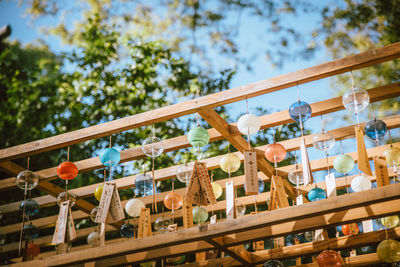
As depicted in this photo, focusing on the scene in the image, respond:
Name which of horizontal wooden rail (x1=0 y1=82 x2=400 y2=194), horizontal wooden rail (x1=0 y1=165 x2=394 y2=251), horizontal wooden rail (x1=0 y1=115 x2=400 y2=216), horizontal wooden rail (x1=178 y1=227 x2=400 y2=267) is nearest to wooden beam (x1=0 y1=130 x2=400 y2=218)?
horizontal wooden rail (x1=0 y1=115 x2=400 y2=216)

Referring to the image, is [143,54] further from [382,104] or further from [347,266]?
[347,266]

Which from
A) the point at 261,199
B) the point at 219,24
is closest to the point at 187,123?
the point at 219,24

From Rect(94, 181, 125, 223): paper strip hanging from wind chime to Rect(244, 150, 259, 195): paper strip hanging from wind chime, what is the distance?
96 centimetres

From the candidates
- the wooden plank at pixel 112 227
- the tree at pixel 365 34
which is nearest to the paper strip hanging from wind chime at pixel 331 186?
the wooden plank at pixel 112 227

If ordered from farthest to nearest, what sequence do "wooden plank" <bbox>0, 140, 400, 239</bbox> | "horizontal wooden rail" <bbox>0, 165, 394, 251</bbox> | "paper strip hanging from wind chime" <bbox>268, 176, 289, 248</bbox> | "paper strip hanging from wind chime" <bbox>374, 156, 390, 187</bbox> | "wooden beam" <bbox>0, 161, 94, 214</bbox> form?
1. "horizontal wooden rail" <bbox>0, 165, 394, 251</bbox>
2. "wooden plank" <bbox>0, 140, 400, 239</bbox>
3. "wooden beam" <bbox>0, 161, 94, 214</bbox>
4. "paper strip hanging from wind chime" <bbox>268, 176, 289, 248</bbox>
5. "paper strip hanging from wind chime" <bbox>374, 156, 390, 187</bbox>

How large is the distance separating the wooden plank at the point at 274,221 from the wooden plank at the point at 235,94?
2.78ft

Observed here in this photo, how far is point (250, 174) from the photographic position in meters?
3.13

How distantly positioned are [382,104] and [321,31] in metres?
1.72

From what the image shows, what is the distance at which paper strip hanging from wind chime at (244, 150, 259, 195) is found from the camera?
310 centimetres

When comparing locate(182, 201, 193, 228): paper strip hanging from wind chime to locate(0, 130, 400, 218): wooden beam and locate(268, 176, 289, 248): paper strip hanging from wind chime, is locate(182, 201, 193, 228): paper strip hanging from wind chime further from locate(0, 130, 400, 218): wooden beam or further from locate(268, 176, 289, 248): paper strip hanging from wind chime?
locate(0, 130, 400, 218): wooden beam

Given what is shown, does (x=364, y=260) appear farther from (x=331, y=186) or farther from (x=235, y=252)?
(x=331, y=186)

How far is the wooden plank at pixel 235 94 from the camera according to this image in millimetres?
3033

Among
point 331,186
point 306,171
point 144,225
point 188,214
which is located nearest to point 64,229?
point 144,225

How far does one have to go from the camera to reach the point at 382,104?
7766 millimetres
